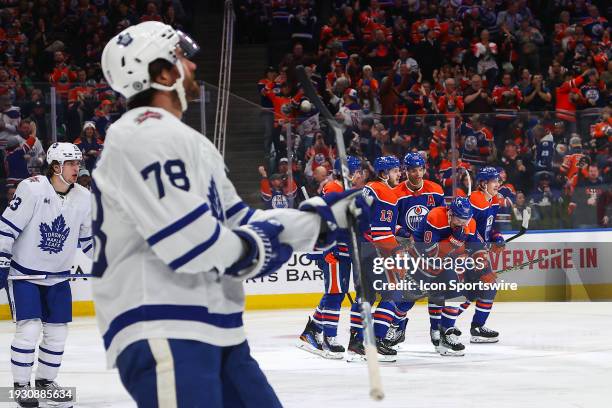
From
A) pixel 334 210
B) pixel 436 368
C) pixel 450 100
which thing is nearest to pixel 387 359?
pixel 436 368

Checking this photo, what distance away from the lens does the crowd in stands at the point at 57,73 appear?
9836 millimetres

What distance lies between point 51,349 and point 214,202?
3.80 meters

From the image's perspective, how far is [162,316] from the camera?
2324 millimetres

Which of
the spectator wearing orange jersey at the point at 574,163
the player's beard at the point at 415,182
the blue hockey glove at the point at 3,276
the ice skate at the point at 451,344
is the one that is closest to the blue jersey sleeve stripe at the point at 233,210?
the blue hockey glove at the point at 3,276

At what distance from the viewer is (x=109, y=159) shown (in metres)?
2.32

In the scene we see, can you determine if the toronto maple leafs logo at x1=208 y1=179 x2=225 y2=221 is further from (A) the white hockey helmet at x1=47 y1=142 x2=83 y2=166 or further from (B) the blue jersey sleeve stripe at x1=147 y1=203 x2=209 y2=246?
(A) the white hockey helmet at x1=47 y1=142 x2=83 y2=166

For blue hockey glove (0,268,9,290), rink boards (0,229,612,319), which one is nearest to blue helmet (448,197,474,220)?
rink boards (0,229,612,319)

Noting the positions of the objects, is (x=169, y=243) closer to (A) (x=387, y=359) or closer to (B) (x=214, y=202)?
Answer: (B) (x=214, y=202)

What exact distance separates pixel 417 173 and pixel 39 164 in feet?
11.8

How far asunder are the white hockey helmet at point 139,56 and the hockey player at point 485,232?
20.2 feet

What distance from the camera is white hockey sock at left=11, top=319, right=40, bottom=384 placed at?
596 centimetres

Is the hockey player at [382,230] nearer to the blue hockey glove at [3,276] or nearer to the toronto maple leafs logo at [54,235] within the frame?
the toronto maple leafs logo at [54,235]

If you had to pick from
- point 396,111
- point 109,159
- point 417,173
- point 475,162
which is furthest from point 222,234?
point 396,111

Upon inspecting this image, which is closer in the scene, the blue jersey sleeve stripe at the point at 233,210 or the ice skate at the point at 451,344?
the blue jersey sleeve stripe at the point at 233,210
